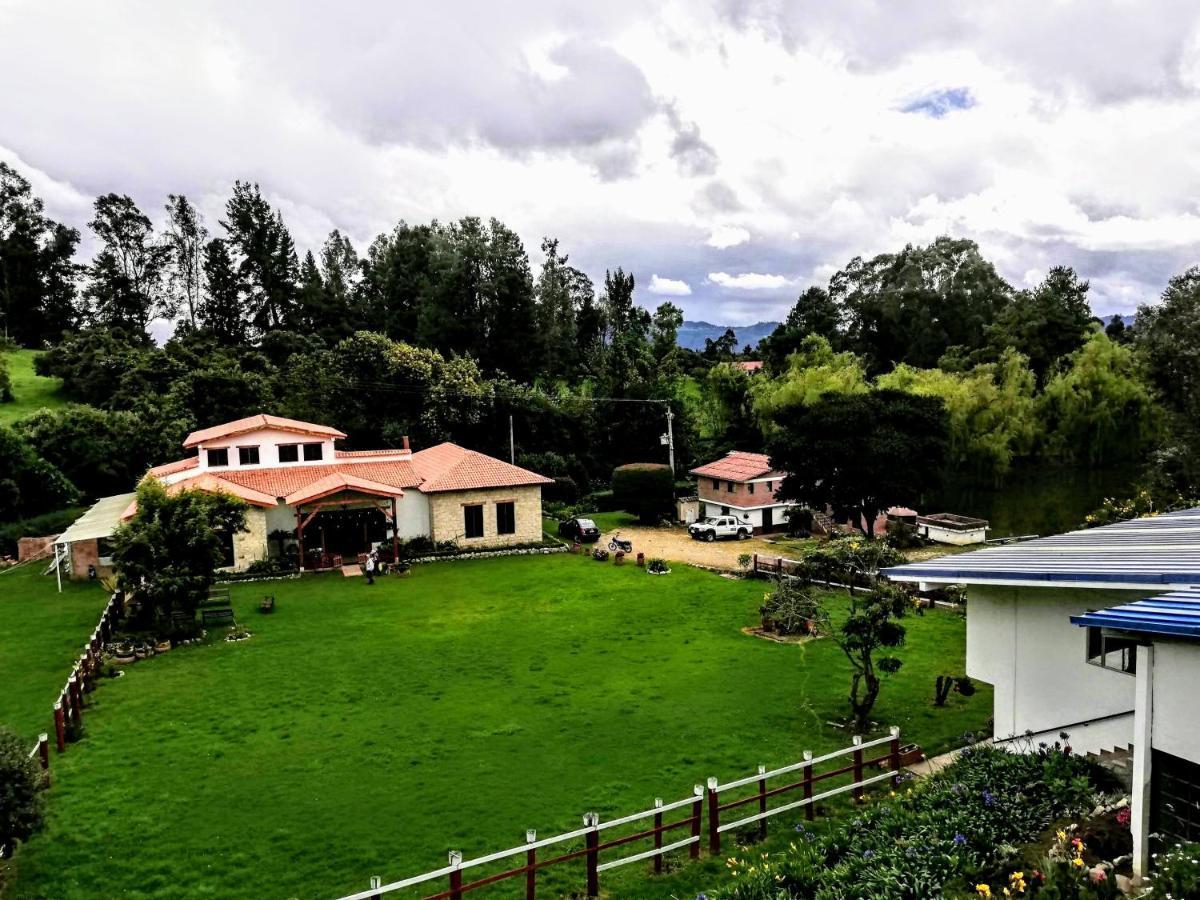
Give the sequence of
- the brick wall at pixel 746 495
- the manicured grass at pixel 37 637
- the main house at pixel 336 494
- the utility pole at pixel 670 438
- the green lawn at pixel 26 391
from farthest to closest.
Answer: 1. the green lawn at pixel 26 391
2. the utility pole at pixel 670 438
3. the brick wall at pixel 746 495
4. the main house at pixel 336 494
5. the manicured grass at pixel 37 637

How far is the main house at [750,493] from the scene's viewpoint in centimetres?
3912

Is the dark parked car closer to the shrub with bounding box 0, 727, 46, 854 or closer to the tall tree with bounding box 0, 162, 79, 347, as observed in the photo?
the shrub with bounding box 0, 727, 46, 854

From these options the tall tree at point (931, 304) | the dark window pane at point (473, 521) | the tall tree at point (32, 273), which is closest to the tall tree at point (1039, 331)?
the tall tree at point (931, 304)

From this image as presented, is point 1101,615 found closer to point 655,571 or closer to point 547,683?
point 547,683

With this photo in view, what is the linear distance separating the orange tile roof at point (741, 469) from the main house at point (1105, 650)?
25.1 m

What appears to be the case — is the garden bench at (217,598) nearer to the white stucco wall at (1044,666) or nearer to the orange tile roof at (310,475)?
the orange tile roof at (310,475)

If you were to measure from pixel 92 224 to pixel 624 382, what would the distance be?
160 feet

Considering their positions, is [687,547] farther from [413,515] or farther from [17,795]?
[17,795]

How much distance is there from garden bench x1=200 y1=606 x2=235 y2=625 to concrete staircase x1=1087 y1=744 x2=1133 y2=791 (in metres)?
20.6

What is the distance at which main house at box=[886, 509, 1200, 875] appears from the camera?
22.1ft

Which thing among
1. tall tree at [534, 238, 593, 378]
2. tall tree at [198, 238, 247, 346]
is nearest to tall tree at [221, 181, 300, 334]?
tall tree at [198, 238, 247, 346]

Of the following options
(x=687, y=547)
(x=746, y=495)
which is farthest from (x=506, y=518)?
(x=746, y=495)

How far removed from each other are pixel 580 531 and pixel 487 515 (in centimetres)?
478

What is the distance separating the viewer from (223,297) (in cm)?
6131
